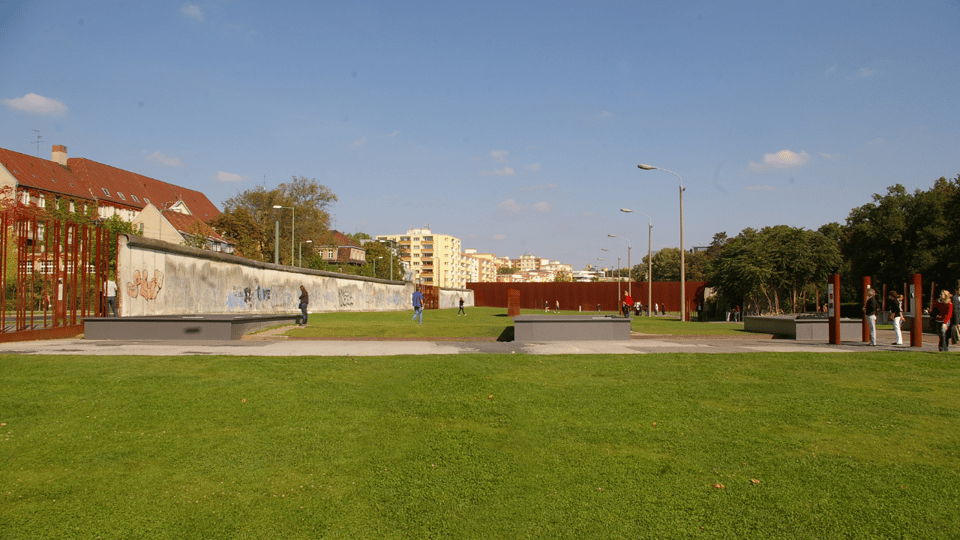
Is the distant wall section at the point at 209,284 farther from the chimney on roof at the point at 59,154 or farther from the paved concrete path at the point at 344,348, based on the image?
the chimney on roof at the point at 59,154

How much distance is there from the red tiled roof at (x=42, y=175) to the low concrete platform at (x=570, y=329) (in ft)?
208

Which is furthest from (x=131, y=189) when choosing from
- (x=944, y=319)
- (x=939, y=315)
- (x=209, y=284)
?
(x=944, y=319)

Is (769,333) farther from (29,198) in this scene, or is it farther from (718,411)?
(29,198)

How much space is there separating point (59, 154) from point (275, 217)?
1302 inches

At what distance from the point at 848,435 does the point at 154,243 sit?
20.3 meters

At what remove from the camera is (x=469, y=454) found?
6133mm

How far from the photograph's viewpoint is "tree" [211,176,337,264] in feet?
183

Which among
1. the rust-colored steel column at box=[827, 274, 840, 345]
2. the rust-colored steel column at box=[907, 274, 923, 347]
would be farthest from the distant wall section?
the rust-colored steel column at box=[907, 274, 923, 347]

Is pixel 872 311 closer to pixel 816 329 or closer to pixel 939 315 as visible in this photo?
pixel 939 315

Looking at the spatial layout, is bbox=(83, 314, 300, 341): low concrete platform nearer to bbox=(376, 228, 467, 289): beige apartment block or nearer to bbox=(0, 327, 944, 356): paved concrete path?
bbox=(0, 327, 944, 356): paved concrete path

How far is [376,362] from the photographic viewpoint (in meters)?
10.9

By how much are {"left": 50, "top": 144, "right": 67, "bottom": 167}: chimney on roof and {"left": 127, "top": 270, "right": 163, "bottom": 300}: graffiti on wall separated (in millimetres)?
63757

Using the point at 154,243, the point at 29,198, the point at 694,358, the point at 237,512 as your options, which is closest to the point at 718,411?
the point at 694,358

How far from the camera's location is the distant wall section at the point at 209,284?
62.6 ft
